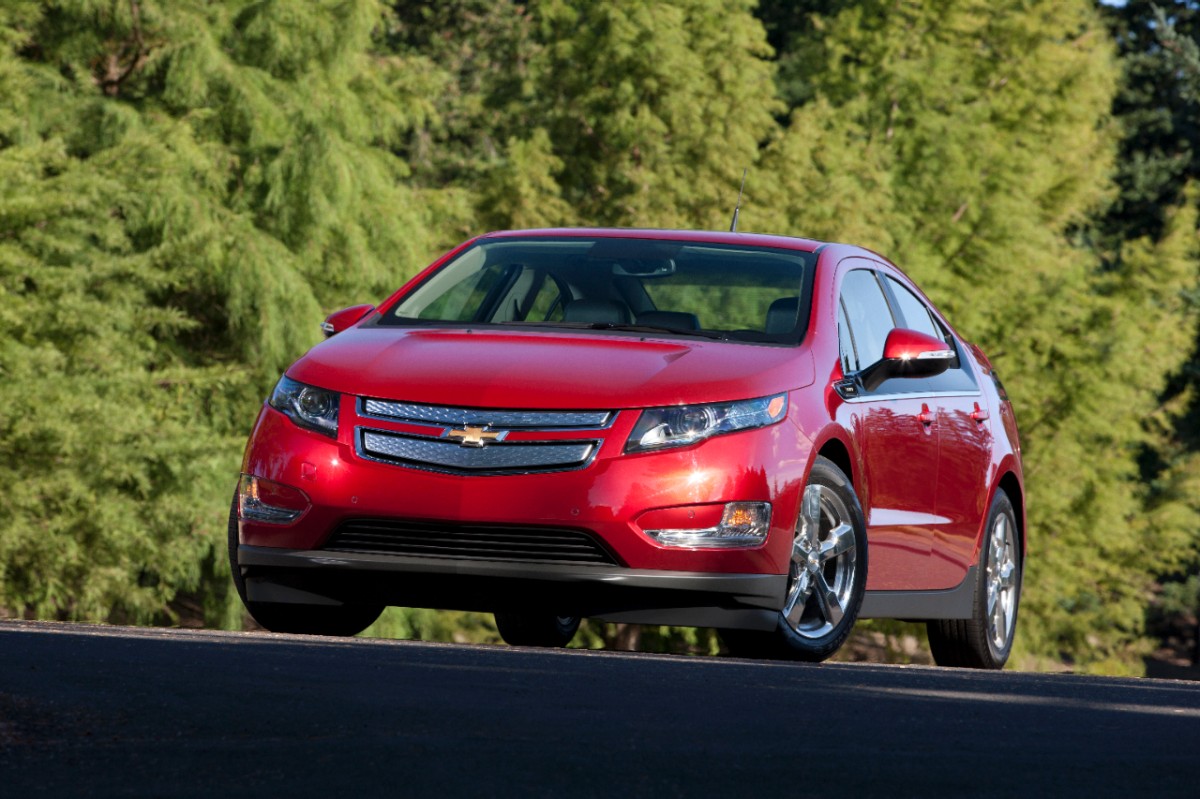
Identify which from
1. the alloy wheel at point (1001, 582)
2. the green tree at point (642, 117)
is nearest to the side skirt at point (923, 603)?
the alloy wheel at point (1001, 582)

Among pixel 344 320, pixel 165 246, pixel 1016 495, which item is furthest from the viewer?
pixel 165 246

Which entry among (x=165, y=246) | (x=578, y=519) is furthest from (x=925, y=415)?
(x=165, y=246)

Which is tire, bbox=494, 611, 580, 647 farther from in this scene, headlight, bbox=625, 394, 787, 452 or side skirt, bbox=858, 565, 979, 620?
headlight, bbox=625, 394, 787, 452

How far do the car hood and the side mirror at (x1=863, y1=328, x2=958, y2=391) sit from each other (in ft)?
2.10

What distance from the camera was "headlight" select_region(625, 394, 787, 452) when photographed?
26.3 ft

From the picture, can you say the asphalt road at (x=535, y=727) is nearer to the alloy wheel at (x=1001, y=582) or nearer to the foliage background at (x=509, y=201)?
the alloy wheel at (x=1001, y=582)

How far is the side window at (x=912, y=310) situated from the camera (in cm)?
1028

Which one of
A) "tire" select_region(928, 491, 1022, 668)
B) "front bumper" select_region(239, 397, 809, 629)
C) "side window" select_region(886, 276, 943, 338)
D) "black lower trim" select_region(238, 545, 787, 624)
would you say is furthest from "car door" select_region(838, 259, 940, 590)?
"black lower trim" select_region(238, 545, 787, 624)

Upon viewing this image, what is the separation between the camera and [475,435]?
26.2ft

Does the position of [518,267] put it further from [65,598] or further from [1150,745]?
[65,598]

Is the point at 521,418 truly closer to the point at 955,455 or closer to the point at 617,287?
the point at 617,287

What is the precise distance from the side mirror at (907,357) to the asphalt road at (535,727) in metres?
1.74

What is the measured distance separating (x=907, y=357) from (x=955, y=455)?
96cm

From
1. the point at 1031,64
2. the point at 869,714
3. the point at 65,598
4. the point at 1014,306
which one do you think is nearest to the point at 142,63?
the point at 65,598
